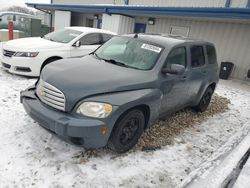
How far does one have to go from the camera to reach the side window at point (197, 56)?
457 centimetres

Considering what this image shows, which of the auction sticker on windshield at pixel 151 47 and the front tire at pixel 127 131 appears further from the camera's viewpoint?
the auction sticker on windshield at pixel 151 47

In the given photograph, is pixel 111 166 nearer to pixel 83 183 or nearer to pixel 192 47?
pixel 83 183

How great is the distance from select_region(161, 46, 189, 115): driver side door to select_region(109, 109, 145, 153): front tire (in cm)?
63

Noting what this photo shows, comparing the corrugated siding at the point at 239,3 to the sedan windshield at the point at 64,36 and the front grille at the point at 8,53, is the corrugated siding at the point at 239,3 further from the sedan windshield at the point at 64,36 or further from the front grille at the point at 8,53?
the front grille at the point at 8,53

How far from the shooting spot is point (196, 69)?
4.64m

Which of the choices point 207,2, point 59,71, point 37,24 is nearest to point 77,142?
point 59,71

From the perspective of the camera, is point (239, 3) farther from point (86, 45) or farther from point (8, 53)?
point (8, 53)

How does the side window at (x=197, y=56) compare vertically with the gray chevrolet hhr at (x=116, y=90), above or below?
above

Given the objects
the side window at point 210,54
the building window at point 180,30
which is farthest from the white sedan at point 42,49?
the building window at point 180,30

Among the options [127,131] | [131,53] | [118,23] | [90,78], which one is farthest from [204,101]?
[118,23]

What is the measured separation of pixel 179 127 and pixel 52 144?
8.42ft

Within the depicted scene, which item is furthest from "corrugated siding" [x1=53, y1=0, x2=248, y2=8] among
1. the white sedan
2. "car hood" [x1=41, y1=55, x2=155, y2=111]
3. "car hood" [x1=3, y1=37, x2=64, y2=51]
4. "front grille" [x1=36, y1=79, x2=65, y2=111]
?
"front grille" [x1=36, y1=79, x2=65, y2=111]

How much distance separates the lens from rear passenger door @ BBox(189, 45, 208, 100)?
4.55 m

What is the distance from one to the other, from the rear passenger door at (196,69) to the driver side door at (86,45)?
Result: 3.74 metres
